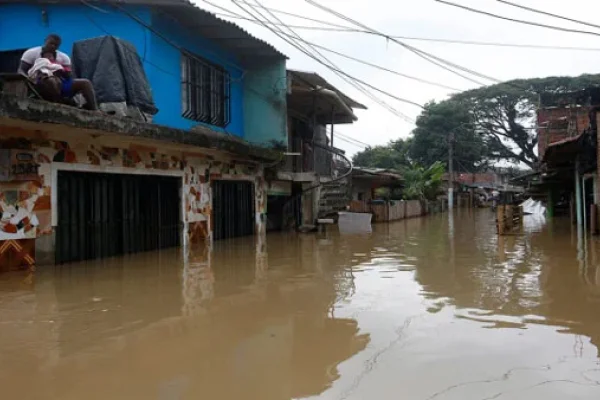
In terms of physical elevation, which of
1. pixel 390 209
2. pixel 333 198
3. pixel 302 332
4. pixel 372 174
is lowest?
pixel 302 332

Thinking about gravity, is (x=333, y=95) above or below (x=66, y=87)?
above

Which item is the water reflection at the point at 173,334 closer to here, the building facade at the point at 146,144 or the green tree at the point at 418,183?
the building facade at the point at 146,144

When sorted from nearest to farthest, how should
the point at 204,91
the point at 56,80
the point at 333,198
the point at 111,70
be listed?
the point at 56,80 → the point at 111,70 → the point at 204,91 → the point at 333,198

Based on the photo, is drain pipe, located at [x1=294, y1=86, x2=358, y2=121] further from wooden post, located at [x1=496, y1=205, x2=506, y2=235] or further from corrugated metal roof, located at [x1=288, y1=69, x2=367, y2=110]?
wooden post, located at [x1=496, y1=205, x2=506, y2=235]

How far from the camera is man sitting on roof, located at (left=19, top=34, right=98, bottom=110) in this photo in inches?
359

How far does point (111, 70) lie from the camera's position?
10648mm

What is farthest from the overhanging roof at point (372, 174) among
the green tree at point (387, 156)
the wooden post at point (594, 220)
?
the green tree at point (387, 156)

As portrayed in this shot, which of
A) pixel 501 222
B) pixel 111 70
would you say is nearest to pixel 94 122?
pixel 111 70

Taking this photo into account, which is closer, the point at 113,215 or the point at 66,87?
Answer: the point at 66,87

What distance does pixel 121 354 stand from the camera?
4.62 metres

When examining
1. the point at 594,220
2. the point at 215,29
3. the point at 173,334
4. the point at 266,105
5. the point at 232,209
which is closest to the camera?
the point at 173,334

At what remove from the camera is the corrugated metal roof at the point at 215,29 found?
12.6 m

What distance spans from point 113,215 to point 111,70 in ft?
9.77

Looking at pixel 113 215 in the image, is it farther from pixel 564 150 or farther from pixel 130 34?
pixel 564 150
